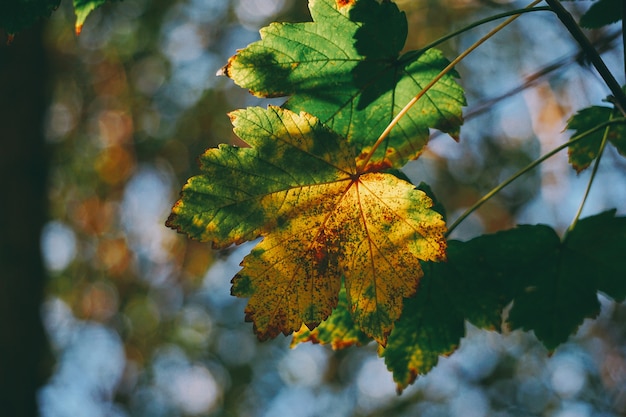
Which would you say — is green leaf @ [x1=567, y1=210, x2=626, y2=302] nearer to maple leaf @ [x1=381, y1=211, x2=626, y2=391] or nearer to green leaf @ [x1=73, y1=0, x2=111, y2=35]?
maple leaf @ [x1=381, y1=211, x2=626, y2=391]

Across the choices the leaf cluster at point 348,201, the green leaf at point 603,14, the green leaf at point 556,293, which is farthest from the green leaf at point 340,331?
the green leaf at point 603,14

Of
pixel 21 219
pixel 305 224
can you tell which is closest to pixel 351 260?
→ pixel 305 224

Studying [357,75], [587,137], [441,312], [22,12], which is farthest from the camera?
[587,137]

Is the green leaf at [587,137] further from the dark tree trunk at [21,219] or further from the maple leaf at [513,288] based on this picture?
the dark tree trunk at [21,219]

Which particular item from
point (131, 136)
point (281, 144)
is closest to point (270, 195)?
point (281, 144)

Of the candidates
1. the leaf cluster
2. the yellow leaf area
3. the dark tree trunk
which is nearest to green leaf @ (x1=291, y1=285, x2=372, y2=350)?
the leaf cluster

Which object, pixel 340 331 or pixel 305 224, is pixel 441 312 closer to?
pixel 340 331

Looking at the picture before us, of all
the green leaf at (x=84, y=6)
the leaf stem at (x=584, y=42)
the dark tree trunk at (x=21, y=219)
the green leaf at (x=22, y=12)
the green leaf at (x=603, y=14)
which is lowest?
the leaf stem at (x=584, y=42)

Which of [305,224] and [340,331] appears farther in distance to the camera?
[340,331]
